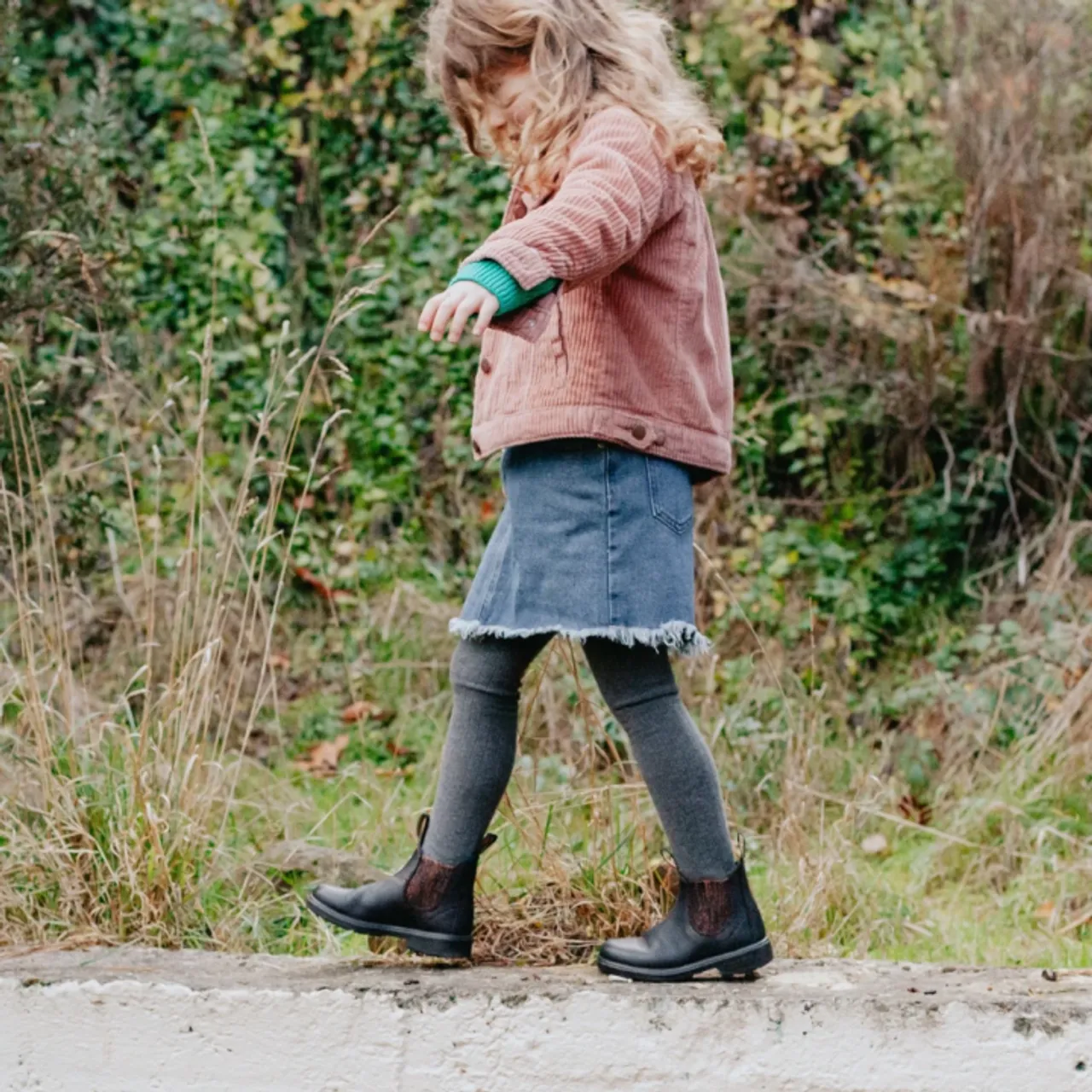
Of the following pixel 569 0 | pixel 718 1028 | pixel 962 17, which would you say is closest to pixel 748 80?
pixel 962 17

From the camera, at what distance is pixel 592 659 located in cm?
259

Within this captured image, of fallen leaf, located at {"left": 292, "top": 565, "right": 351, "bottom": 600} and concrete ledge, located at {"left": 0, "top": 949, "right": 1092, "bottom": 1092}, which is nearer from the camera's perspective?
concrete ledge, located at {"left": 0, "top": 949, "right": 1092, "bottom": 1092}

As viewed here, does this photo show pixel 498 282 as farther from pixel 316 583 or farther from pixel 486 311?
pixel 316 583

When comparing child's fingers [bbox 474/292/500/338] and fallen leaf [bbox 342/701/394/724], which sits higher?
child's fingers [bbox 474/292/500/338]

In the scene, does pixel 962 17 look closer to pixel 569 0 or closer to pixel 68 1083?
pixel 569 0

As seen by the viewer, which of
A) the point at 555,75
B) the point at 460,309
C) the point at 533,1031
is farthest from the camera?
the point at 533,1031

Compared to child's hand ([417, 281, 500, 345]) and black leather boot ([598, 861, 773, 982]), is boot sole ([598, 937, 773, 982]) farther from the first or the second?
child's hand ([417, 281, 500, 345])

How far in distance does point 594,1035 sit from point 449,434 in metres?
3.21

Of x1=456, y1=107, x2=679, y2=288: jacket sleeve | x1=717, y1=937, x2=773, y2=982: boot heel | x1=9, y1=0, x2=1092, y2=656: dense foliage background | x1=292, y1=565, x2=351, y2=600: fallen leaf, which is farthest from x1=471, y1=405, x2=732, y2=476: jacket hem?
x1=292, y1=565, x2=351, y2=600: fallen leaf

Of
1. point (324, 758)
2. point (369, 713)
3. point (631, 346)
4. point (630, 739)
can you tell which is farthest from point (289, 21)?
point (630, 739)

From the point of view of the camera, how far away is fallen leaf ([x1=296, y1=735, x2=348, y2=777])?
15.0 ft

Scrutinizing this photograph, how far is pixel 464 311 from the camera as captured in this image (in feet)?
7.12

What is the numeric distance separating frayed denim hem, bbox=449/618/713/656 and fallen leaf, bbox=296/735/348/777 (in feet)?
6.65

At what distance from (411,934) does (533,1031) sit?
0.25 metres
